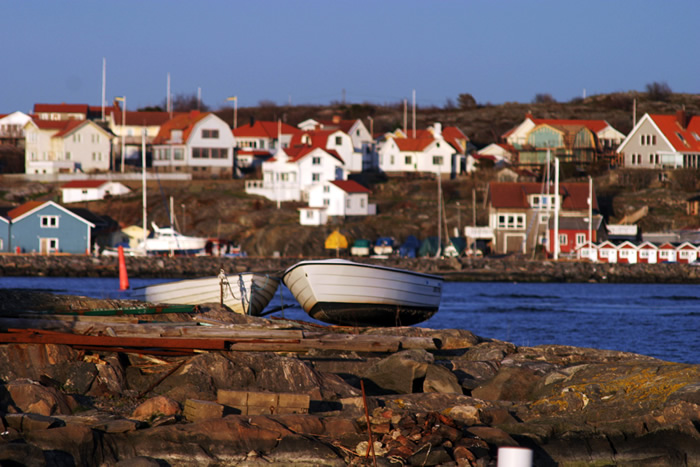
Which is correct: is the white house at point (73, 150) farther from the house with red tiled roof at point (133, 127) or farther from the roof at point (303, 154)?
the roof at point (303, 154)

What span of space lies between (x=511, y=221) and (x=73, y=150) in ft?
143

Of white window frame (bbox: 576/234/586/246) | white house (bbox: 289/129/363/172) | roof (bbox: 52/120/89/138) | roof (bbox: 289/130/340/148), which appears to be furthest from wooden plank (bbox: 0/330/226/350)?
roof (bbox: 52/120/89/138)

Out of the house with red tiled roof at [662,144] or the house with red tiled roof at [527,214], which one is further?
the house with red tiled roof at [662,144]

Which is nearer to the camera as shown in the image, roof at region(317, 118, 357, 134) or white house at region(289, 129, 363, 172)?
white house at region(289, 129, 363, 172)

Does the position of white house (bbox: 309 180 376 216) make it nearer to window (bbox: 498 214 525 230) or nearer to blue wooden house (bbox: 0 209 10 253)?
window (bbox: 498 214 525 230)

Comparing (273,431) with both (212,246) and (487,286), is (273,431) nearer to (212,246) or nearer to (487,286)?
(487,286)

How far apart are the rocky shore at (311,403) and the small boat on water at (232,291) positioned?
7.44m

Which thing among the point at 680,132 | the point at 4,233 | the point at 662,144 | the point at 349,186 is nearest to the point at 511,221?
the point at 349,186

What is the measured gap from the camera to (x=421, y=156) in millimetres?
87188

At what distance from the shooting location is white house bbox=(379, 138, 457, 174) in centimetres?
8706

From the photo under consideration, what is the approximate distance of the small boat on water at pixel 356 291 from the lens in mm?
20141

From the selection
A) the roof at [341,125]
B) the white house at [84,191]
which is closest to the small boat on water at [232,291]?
the white house at [84,191]

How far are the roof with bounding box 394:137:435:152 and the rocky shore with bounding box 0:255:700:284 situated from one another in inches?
1035

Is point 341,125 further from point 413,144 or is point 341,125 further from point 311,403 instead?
point 311,403
